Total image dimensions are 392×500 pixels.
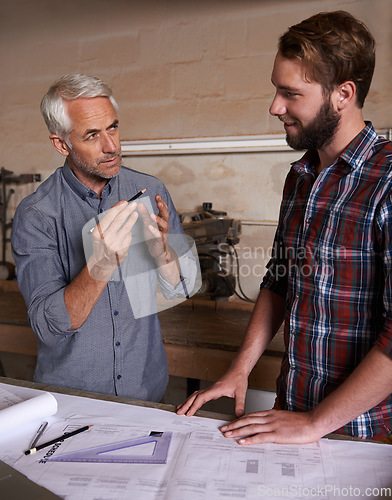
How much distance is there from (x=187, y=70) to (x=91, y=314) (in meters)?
1.83

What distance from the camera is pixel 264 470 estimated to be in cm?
83

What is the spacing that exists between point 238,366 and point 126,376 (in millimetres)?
431

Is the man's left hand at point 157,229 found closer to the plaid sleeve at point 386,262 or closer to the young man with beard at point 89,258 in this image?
the young man with beard at point 89,258

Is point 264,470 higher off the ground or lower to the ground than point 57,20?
lower

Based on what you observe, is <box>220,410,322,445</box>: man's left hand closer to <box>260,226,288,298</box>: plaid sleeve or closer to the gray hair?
<box>260,226,288,298</box>: plaid sleeve

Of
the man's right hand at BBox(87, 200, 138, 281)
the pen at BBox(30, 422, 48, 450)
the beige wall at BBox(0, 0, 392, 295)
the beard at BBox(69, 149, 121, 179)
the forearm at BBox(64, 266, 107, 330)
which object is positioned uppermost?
the beige wall at BBox(0, 0, 392, 295)

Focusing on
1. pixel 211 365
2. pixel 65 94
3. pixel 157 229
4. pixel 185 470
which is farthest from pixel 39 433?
pixel 211 365

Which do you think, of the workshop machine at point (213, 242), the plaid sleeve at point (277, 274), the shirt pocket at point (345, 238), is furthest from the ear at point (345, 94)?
the workshop machine at point (213, 242)

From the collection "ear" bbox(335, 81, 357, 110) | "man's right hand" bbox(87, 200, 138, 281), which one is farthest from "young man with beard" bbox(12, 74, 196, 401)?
"ear" bbox(335, 81, 357, 110)

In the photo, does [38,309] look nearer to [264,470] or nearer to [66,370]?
[66,370]

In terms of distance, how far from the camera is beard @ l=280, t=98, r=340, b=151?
1.06 metres

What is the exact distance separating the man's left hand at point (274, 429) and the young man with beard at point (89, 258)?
22.1 inches

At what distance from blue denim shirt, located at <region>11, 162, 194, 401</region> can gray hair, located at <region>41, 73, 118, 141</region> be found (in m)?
0.14

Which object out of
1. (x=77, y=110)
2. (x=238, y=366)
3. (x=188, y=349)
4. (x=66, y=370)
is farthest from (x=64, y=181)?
(x=188, y=349)
